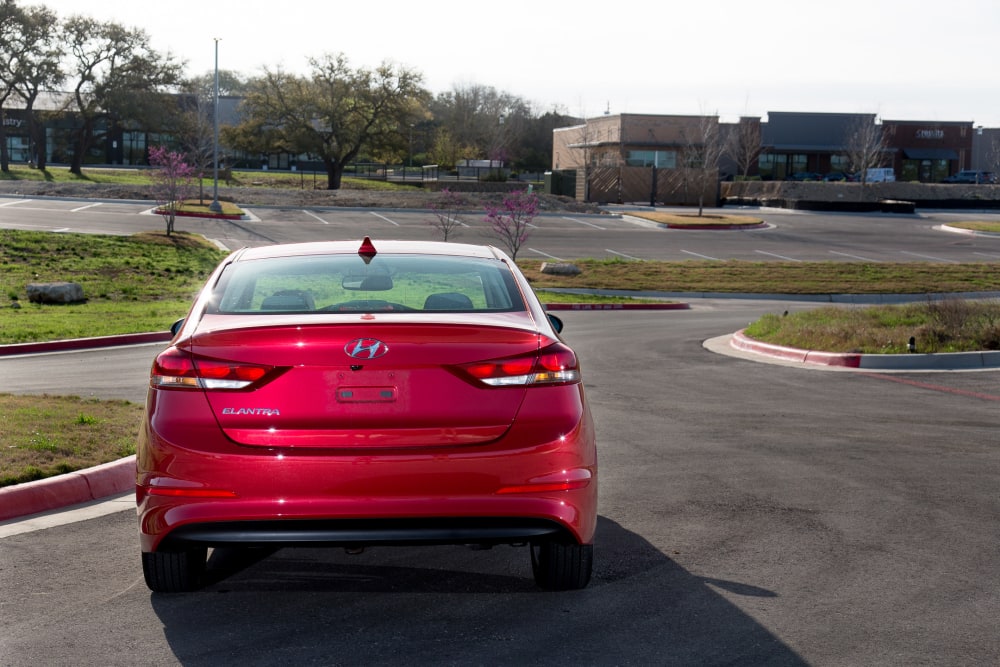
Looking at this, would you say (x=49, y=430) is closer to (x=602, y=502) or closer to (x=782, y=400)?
(x=602, y=502)

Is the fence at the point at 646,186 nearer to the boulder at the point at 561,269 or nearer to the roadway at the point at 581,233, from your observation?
the roadway at the point at 581,233

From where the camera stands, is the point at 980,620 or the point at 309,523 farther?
the point at 980,620

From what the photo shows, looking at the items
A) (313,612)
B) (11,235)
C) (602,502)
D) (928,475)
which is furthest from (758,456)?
(11,235)

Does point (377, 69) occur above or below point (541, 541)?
above

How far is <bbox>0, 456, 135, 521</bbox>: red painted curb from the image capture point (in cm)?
705

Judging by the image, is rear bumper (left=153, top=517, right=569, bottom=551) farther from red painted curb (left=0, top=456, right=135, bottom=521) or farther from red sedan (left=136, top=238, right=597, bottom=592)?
red painted curb (left=0, top=456, right=135, bottom=521)

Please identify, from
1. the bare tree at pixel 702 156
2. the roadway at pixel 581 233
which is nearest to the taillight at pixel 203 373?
the roadway at pixel 581 233

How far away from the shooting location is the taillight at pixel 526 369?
4.96 meters

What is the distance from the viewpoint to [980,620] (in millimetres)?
5207

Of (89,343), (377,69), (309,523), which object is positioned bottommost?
(89,343)

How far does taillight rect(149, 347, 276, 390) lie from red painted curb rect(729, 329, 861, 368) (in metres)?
13.6

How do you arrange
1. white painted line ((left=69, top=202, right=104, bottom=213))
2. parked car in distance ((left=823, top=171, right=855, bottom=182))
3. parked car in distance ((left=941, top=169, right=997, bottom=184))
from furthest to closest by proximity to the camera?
parked car in distance ((left=941, top=169, right=997, bottom=184)) < parked car in distance ((left=823, top=171, right=855, bottom=182)) < white painted line ((left=69, top=202, right=104, bottom=213))

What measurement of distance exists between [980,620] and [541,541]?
6.45ft

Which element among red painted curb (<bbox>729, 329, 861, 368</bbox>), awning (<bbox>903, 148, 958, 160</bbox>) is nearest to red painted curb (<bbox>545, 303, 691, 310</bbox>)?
red painted curb (<bbox>729, 329, 861, 368</bbox>)
